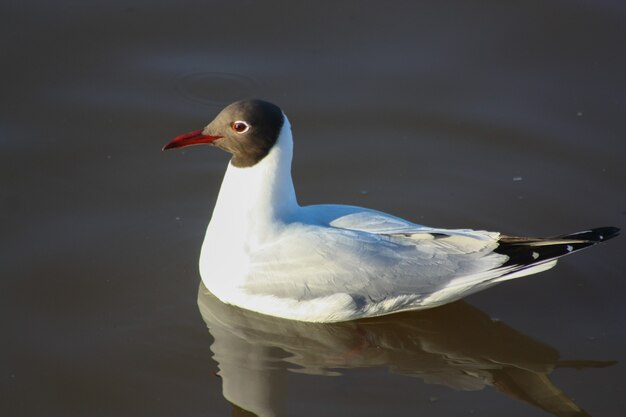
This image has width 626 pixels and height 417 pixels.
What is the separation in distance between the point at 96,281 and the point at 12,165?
143 cm

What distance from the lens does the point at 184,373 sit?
634 centimetres

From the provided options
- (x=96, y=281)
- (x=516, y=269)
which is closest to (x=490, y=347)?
(x=516, y=269)

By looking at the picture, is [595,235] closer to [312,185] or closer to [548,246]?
[548,246]

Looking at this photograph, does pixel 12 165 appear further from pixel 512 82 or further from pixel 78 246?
pixel 512 82

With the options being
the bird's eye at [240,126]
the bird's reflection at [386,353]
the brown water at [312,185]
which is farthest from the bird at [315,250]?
the brown water at [312,185]

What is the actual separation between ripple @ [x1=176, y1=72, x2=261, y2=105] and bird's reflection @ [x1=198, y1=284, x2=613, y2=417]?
2.16m

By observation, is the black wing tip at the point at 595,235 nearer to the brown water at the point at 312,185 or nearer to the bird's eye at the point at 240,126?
the brown water at the point at 312,185

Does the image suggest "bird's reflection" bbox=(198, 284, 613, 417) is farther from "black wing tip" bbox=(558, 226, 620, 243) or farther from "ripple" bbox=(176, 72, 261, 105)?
"ripple" bbox=(176, 72, 261, 105)

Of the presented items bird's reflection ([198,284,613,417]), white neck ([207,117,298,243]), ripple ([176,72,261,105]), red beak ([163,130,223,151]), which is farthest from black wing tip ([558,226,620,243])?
ripple ([176,72,261,105])

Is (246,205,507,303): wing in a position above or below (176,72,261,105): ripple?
below

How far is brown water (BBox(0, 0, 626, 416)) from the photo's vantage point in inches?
251

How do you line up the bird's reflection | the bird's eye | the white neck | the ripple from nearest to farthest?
the bird's reflection < the bird's eye < the white neck < the ripple

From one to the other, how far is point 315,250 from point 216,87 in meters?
2.71

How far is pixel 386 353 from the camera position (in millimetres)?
6711
